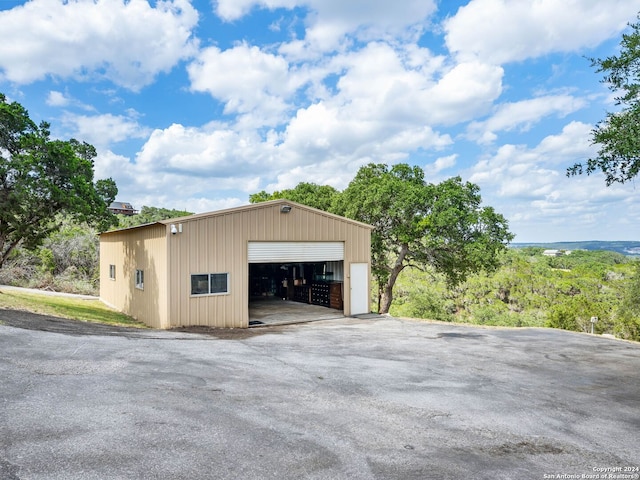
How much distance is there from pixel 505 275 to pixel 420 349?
1250 inches

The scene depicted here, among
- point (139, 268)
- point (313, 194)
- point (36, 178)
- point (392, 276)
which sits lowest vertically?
point (392, 276)

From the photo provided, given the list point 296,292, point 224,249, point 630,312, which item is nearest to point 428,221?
point 296,292

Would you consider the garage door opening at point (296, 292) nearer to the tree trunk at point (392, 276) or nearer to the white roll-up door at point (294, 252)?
the white roll-up door at point (294, 252)

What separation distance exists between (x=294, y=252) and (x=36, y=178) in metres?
7.89

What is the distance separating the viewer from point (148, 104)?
23.2 meters

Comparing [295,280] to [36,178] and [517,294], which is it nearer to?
[36,178]

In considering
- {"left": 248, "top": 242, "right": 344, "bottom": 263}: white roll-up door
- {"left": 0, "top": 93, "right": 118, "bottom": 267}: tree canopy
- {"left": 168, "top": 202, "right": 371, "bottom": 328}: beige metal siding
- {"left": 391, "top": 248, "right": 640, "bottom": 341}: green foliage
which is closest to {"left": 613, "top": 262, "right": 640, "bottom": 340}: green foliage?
{"left": 391, "top": 248, "right": 640, "bottom": 341}: green foliage

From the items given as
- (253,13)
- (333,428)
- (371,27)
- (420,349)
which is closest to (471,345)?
(420,349)

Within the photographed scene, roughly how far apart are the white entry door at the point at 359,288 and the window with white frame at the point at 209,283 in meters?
4.80

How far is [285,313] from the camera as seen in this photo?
15.1m

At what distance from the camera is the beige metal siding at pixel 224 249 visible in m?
11.0

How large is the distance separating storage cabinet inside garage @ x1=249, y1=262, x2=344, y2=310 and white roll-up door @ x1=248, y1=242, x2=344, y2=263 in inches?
58.3

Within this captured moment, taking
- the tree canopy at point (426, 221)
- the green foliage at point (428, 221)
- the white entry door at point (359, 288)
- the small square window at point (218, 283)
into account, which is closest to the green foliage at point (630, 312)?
the tree canopy at point (426, 221)

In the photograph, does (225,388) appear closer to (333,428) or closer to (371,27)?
(333,428)
